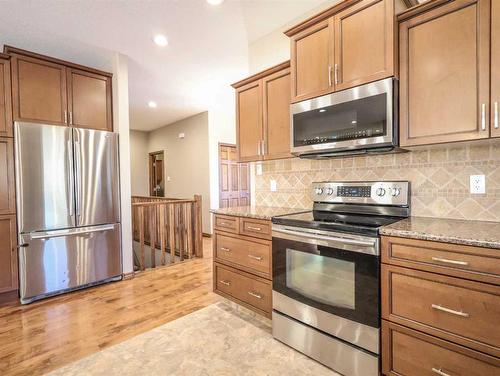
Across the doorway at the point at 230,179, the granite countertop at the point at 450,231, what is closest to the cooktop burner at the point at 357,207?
the granite countertop at the point at 450,231

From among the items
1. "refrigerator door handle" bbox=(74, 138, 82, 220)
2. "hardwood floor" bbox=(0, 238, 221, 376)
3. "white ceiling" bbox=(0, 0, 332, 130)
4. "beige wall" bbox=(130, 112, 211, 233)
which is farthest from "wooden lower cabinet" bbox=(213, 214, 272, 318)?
"beige wall" bbox=(130, 112, 211, 233)

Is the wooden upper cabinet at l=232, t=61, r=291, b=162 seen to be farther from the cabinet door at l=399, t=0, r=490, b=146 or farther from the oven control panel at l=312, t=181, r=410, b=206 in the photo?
the cabinet door at l=399, t=0, r=490, b=146

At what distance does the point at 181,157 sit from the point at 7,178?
170 inches

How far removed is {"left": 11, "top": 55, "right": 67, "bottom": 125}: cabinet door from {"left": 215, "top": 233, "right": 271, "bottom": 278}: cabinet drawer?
234 cm

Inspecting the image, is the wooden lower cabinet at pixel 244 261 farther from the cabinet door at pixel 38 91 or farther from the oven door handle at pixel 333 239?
the cabinet door at pixel 38 91

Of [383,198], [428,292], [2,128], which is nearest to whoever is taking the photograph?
[428,292]

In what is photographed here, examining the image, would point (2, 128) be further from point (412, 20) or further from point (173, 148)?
point (173, 148)

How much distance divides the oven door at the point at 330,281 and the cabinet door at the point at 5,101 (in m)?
2.94

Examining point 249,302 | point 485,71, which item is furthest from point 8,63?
point 485,71

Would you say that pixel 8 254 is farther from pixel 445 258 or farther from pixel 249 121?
pixel 445 258

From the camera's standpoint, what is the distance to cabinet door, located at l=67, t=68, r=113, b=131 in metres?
3.13

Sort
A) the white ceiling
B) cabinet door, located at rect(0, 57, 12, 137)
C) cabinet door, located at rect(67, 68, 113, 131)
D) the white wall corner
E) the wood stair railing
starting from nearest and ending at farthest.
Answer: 1. the white ceiling
2. cabinet door, located at rect(0, 57, 12, 137)
3. cabinet door, located at rect(67, 68, 113, 131)
4. the white wall corner
5. the wood stair railing

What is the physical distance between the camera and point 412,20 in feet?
5.31

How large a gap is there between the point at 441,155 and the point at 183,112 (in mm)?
5516
